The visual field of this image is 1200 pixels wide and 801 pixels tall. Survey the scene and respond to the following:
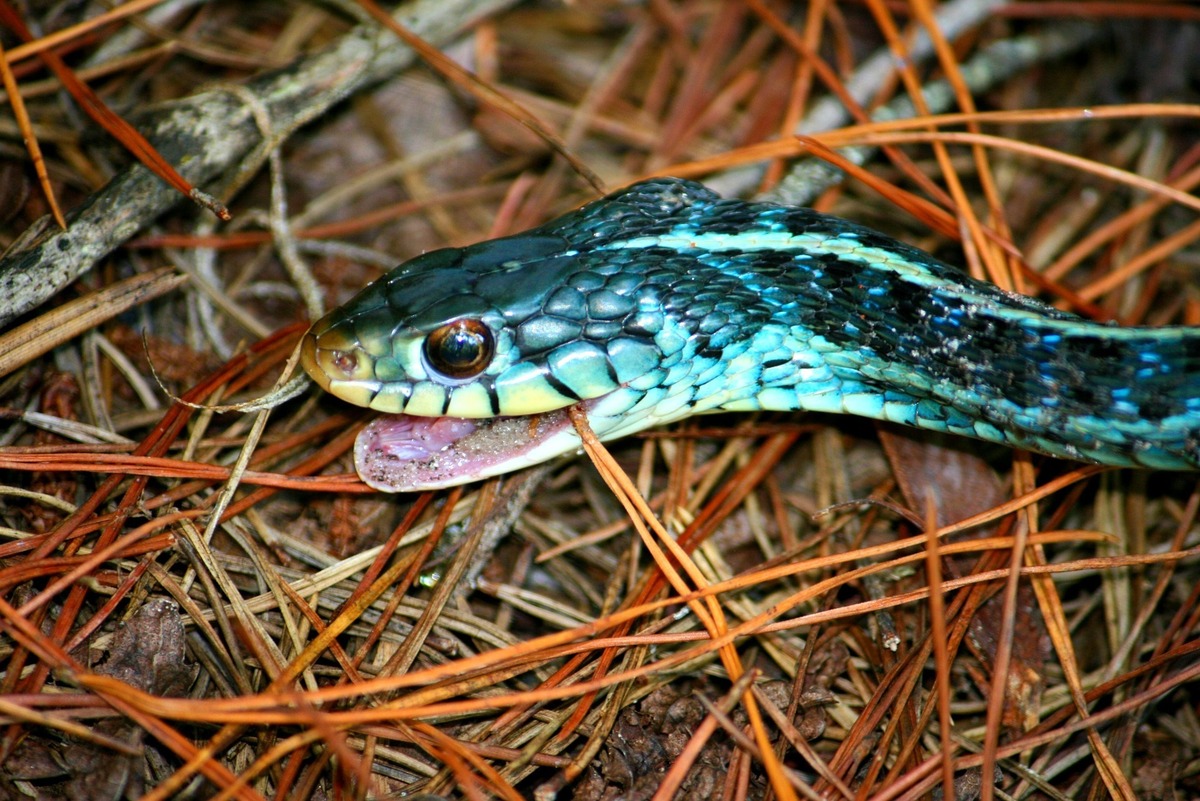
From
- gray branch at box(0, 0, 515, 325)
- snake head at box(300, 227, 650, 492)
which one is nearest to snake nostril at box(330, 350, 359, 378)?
snake head at box(300, 227, 650, 492)

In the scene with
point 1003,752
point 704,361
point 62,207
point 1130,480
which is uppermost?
point 62,207

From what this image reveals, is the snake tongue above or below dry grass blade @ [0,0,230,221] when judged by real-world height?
below

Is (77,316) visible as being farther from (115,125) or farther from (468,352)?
(468,352)

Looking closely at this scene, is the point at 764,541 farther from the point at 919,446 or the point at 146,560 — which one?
the point at 146,560

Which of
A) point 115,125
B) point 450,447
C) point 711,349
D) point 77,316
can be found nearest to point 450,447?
point 450,447

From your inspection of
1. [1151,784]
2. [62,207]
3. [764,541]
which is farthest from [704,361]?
[62,207]

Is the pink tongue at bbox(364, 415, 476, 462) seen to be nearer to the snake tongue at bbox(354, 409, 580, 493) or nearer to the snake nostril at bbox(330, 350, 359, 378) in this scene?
the snake tongue at bbox(354, 409, 580, 493)
